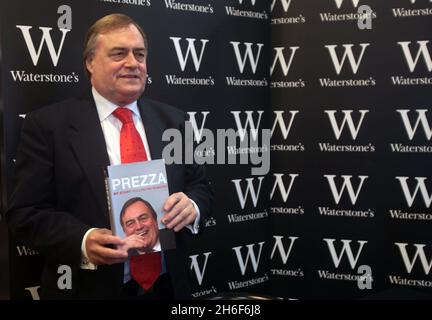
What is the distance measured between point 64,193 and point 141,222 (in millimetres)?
355

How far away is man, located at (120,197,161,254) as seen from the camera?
224 centimetres

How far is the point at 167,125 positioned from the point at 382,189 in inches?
61.5

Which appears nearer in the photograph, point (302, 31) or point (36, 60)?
point (36, 60)

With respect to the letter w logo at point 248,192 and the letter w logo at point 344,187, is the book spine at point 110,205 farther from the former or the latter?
the letter w logo at point 344,187

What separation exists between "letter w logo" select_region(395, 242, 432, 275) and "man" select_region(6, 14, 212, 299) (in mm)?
1554

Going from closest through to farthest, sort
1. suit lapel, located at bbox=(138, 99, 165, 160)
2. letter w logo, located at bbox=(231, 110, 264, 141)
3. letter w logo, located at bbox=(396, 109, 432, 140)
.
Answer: suit lapel, located at bbox=(138, 99, 165, 160) < letter w logo, located at bbox=(396, 109, 432, 140) < letter w logo, located at bbox=(231, 110, 264, 141)

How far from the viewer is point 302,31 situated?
12.1 ft

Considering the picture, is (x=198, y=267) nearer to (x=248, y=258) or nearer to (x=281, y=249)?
(x=248, y=258)

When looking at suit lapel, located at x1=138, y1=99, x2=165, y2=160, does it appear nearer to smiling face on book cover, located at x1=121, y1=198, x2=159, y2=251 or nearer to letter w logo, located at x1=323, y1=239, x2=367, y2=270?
smiling face on book cover, located at x1=121, y1=198, x2=159, y2=251

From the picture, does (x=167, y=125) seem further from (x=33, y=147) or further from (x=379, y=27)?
(x=379, y=27)

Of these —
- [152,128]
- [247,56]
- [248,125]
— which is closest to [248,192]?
[248,125]

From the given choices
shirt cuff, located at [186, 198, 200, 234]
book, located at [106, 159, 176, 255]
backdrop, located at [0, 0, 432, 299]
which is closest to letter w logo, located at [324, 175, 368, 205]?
backdrop, located at [0, 0, 432, 299]
